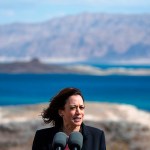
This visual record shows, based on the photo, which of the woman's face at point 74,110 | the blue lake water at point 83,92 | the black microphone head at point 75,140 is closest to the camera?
the black microphone head at point 75,140

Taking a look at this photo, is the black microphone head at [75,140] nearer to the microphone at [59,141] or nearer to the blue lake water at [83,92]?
the microphone at [59,141]

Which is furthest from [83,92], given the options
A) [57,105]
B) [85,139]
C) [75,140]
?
[75,140]

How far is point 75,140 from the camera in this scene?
11.5 feet

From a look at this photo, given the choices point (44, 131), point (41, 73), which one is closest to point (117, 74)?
point (41, 73)

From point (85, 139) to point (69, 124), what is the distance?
4.6 inches

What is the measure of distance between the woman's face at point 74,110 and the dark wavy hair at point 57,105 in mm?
33

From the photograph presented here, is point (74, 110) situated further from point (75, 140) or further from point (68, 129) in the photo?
point (75, 140)

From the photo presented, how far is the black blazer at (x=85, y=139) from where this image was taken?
369cm

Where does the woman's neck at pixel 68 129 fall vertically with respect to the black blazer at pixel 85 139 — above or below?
above

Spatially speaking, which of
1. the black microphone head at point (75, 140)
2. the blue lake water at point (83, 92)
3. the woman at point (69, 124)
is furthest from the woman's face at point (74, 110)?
the blue lake water at point (83, 92)

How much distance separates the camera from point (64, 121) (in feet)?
12.4

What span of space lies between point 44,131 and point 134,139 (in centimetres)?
1436

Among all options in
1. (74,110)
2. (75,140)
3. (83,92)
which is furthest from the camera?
(83,92)

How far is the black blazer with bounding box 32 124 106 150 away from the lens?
3.69 m
